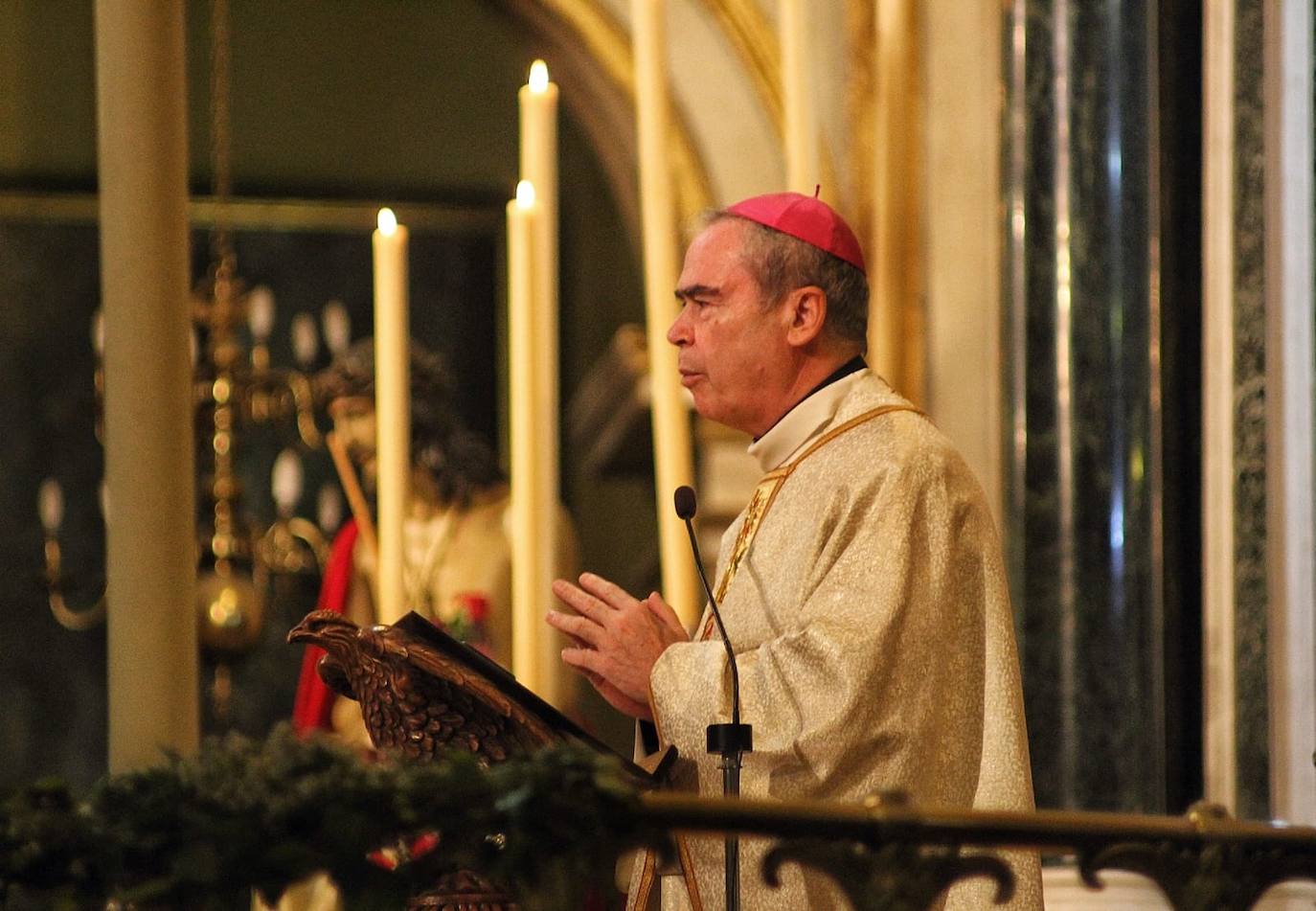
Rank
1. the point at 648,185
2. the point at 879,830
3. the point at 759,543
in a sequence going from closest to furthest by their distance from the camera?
1. the point at 879,830
2. the point at 759,543
3. the point at 648,185

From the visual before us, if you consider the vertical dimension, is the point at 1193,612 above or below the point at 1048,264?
below

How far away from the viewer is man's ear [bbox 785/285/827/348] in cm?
355

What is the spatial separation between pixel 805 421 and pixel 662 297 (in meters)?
0.56

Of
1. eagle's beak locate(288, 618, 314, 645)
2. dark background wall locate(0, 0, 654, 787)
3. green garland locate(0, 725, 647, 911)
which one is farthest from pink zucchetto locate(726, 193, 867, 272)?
dark background wall locate(0, 0, 654, 787)

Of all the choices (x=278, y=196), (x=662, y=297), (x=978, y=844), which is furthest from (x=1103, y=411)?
(x=278, y=196)

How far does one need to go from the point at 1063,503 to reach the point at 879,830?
9.44 ft

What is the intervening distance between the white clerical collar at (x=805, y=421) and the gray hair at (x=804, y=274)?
0.27 feet

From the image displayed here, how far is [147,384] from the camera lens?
10.2 feet

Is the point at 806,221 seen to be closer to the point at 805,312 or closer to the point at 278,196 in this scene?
the point at 805,312

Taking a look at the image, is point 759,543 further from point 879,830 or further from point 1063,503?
point 1063,503

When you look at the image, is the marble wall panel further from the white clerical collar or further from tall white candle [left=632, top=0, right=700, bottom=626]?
the white clerical collar

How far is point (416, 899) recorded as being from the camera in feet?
9.77

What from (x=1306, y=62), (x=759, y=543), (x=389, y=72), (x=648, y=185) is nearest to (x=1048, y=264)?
(x=1306, y=62)

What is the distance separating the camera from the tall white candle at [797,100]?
4312 mm
